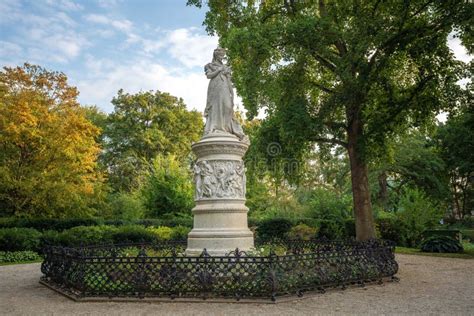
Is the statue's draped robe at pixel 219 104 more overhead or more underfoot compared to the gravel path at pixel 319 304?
more overhead

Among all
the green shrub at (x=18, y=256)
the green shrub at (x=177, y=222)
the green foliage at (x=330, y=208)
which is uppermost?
the green foliage at (x=330, y=208)

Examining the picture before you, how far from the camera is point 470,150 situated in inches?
758

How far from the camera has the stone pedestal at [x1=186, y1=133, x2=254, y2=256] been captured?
1081 cm

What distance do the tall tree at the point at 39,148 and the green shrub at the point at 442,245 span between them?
699 inches

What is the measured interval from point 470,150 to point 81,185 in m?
19.5

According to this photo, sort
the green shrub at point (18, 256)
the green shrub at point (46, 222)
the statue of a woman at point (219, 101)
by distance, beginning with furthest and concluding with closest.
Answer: the green shrub at point (46, 222)
the green shrub at point (18, 256)
the statue of a woman at point (219, 101)

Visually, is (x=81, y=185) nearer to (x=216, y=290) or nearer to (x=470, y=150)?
(x=216, y=290)

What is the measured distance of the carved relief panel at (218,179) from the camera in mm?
11250

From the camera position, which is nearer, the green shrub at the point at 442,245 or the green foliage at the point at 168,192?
the green shrub at the point at 442,245

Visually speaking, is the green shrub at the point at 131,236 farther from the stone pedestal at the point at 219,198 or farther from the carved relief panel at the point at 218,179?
the carved relief panel at the point at 218,179

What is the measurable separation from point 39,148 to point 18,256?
18.4 feet

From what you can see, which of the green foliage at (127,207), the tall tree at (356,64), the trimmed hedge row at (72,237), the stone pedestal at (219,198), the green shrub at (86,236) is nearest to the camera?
the stone pedestal at (219,198)

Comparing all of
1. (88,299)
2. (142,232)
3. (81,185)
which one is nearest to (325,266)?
(88,299)

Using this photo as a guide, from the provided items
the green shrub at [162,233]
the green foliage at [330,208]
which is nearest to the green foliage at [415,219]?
the green foliage at [330,208]
